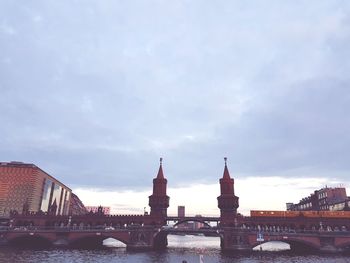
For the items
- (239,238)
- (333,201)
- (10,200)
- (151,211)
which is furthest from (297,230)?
(10,200)

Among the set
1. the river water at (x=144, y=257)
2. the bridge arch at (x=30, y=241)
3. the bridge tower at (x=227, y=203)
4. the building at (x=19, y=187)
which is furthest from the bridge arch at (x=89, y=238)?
the building at (x=19, y=187)

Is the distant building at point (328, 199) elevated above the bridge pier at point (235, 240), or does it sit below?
above

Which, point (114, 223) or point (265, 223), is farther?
point (114, 223)

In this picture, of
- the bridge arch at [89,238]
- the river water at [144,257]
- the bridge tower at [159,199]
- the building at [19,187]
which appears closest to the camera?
the river water at [144,257]

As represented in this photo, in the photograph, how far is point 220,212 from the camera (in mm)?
107562

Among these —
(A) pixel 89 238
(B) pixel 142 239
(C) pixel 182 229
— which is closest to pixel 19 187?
(A) pixel 89 238

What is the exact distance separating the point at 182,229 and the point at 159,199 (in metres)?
19.0

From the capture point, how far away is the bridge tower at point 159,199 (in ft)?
363

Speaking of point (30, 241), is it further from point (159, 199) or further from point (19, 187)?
point (19, 187)

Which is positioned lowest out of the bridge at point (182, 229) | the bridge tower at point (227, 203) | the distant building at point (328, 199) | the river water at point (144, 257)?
the river water at point (144, 257)

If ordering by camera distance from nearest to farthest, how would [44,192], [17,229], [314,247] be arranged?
1. [314,247]
2. [17,229]
3. [44,192]

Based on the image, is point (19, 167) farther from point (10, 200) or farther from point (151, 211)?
point (151, 211)

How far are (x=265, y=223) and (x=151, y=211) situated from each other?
38395 millimetres

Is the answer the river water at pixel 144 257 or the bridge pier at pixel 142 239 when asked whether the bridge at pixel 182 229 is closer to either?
the bridge pier at pixel 142 239
